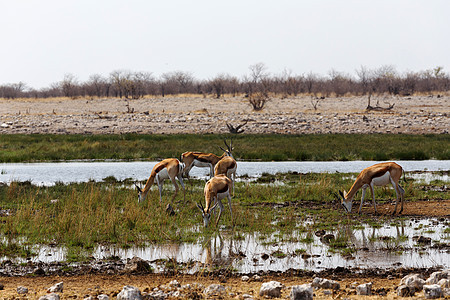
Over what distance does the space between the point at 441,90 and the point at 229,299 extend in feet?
196

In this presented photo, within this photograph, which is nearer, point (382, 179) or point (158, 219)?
point (158, 219)

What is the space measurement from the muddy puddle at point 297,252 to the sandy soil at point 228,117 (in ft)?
80.7

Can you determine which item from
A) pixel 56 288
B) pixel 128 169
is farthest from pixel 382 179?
pixel 128 169

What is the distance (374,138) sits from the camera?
2975 cm

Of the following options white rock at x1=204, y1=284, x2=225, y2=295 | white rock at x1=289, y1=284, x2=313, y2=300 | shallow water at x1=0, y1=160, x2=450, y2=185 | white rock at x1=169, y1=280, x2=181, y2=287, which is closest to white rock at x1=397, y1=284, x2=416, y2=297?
white rock at x1=289, y1=284, x2=313, y2=300

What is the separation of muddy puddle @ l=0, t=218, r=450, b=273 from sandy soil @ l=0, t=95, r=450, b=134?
968 inches

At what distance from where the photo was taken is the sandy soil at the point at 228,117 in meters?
34.9

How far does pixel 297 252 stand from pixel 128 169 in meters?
13.4

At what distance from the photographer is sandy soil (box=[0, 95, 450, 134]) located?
115 ft

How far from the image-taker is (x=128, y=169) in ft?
68.7

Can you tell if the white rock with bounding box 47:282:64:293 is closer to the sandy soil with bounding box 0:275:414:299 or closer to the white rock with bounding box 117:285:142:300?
the sandy soil with bounding box 0:275:414:299

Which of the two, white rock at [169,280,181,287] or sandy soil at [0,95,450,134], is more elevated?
sandy soil at [0,95,450,134]

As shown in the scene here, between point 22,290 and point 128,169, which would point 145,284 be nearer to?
point 22,290

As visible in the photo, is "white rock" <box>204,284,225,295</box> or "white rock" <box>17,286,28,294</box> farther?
"white rock" <box>17,286,28,294</box>
